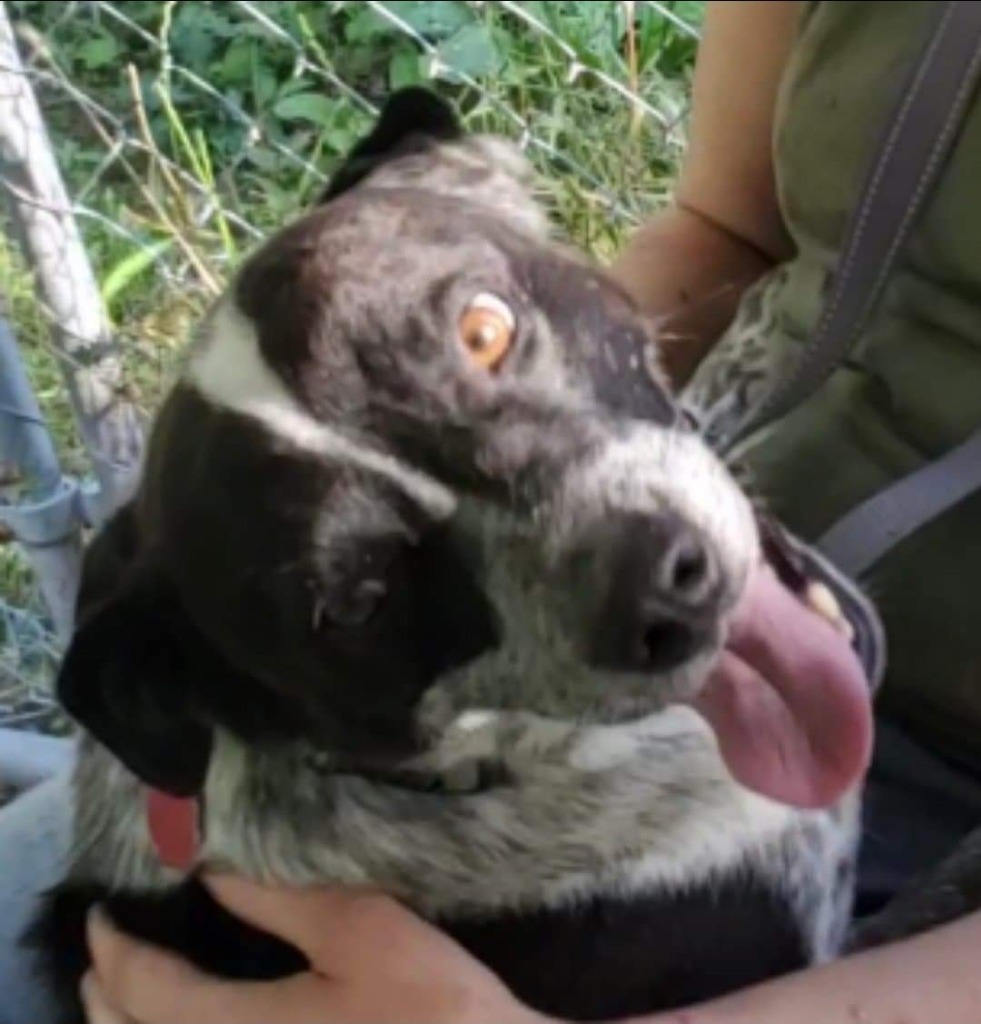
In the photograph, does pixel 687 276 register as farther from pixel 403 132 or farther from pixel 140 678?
pixel 140 678

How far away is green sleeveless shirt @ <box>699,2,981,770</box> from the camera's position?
1.53m

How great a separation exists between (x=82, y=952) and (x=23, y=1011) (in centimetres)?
15

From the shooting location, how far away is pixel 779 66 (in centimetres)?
164

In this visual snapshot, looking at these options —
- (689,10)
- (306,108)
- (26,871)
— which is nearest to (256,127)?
(306,108)

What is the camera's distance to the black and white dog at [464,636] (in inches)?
56.7

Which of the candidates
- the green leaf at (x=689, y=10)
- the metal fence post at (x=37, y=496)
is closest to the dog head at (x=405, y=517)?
the metal fence post at (x=37, y=496)

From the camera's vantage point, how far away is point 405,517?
1.44m

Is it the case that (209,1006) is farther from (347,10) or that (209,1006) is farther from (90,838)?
(347,10)

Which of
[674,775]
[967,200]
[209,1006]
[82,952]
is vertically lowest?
[82,952]

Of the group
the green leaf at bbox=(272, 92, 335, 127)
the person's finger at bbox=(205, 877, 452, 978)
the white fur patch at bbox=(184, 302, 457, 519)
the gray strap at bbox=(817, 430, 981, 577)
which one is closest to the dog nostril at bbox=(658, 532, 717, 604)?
the white fur patch at bbox=(184, 302, 457, 519)

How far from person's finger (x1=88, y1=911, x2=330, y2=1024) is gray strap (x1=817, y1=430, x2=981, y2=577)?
487 mm

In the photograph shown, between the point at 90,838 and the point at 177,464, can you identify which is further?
the point at 90,838

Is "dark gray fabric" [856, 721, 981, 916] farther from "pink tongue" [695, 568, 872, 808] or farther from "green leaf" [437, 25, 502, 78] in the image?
"green leaf" [437, 25, 502, 78]

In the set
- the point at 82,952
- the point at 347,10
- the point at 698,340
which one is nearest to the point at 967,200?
the point at 698,340
